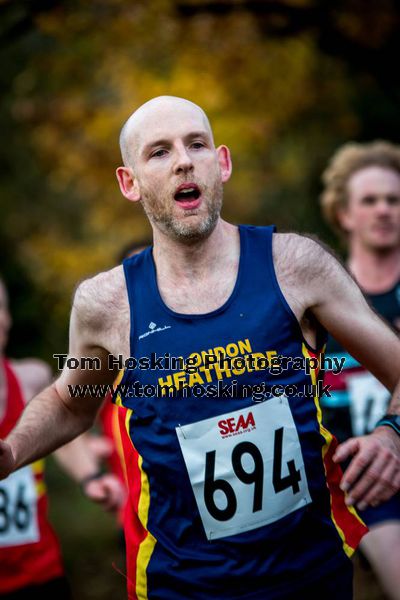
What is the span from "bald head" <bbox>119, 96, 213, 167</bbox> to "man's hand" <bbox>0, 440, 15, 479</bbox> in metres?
1.13

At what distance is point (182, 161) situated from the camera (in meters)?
2.94

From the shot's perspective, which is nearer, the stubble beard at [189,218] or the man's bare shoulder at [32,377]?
the stubble beard at [189,218]

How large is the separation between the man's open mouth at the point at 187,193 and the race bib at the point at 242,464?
2.53 ft

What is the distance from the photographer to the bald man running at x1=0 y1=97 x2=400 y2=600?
2918 millimetres

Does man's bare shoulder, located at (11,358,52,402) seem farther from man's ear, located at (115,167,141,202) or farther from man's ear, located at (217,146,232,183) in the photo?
man's ear, located at (217,146,232,183)

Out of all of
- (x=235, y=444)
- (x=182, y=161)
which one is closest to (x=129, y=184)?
(x=182, y=161)

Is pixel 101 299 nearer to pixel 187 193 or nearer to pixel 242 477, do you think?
pixel 187 193

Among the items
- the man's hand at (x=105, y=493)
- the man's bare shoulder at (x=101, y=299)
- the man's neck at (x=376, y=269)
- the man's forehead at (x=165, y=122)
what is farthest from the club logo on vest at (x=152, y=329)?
the man's neck at (x=376, y=269)

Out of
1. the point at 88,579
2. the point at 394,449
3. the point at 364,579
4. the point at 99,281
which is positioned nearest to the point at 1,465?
the point at 99,281

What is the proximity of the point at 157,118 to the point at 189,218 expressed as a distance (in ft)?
1.27

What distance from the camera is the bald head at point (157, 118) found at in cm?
303

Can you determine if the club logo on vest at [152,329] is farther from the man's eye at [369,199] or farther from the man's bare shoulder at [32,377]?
the man's eye at [369,199]

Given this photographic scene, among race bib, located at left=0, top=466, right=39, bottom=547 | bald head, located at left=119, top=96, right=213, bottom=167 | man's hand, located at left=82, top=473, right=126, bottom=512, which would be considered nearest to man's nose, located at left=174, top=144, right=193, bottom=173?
bald head, located at left=119, top=96, right=213, bottom=167

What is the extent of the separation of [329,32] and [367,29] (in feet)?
3.94
